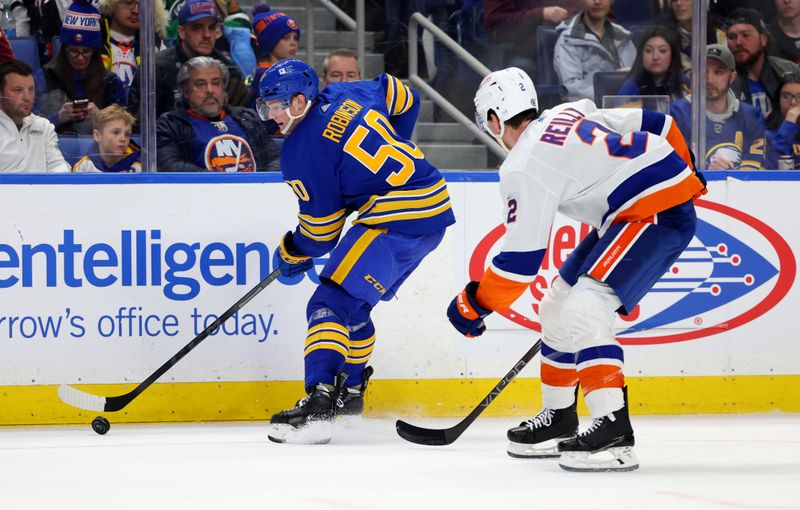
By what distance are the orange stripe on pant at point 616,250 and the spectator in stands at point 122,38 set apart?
2.29m

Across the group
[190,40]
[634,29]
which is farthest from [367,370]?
[634,29]

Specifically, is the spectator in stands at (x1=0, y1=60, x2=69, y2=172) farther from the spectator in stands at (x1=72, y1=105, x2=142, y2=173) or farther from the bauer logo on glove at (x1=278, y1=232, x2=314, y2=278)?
the bauer logo on glove at (x1=278, y1=232, x2=314, y2=278)

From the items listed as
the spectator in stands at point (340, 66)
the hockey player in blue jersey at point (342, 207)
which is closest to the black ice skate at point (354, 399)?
the hockey player in blue jersey at point (342, 207)

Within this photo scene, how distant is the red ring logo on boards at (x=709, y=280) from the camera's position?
4848 millimetres

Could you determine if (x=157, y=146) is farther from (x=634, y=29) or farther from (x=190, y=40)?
(x=634, y=29)

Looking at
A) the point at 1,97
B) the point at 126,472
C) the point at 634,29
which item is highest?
the point at 634,29

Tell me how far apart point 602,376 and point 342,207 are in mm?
1283

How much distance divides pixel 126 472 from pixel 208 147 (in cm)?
179

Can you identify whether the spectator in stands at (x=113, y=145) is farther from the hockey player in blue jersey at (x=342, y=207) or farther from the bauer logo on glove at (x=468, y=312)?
the bauer logo on glove at (x=468, y=312)

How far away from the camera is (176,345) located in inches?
184

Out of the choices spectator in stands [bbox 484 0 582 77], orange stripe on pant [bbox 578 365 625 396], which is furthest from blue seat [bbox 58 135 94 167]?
orange stripe on pant [bbox 578 365 625 396]

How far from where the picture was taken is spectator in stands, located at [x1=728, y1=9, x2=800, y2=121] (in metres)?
5.22

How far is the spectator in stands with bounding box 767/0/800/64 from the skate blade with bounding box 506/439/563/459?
2.52 m

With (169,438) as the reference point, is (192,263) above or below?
above
